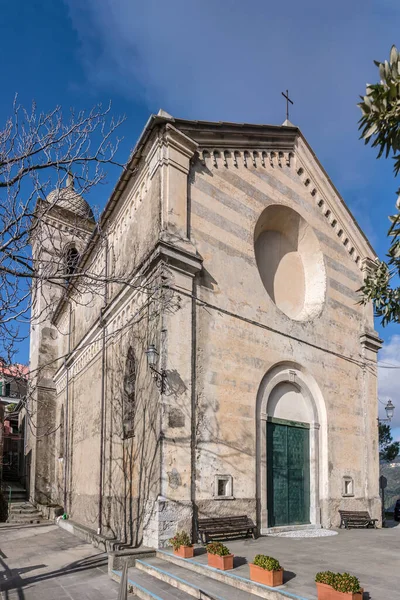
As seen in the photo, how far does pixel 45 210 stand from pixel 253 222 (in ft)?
27.2

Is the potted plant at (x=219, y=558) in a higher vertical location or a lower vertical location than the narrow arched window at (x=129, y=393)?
lower

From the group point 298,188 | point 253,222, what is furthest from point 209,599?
point 298,188

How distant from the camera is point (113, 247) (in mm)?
16312

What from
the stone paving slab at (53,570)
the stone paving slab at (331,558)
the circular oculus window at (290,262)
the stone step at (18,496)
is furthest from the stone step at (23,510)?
the circular oculus window at (290,262)

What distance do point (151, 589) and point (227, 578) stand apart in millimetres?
1255

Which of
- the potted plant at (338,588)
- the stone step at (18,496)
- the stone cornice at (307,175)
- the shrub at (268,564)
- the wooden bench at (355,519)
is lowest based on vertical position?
the stone step at (18,496)

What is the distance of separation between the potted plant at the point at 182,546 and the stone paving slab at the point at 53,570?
126 centimetres

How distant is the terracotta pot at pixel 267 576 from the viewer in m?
7.35

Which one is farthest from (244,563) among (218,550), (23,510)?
(23,510)

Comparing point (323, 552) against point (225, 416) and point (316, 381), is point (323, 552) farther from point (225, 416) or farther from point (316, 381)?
point (316, 381)

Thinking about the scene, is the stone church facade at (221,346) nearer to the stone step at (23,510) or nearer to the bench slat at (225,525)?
the bench slat at (225,525)

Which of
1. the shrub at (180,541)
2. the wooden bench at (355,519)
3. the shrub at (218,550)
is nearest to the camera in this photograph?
the shrub at (218,550)

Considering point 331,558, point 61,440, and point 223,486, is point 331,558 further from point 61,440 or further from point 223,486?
point 61,440

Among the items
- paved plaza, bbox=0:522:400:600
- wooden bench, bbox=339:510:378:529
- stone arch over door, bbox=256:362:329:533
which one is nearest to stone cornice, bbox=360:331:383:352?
stone arch over door, bbox=256:362:329:533
